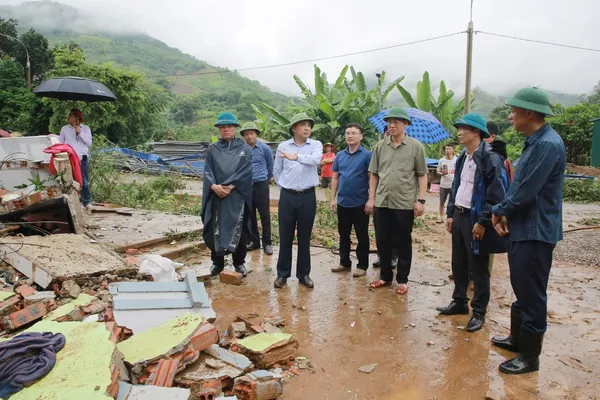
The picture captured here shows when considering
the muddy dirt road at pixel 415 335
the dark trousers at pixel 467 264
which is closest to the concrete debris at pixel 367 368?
the muddy dirt road at pixel 415 335

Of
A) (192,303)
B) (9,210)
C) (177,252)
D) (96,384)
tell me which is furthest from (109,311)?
(9,210)

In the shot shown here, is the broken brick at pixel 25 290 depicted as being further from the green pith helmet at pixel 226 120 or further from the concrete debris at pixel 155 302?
the green pith helmet at pixel 226 120

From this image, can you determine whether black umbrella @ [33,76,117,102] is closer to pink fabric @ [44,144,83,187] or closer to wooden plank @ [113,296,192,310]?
pink fabric @ [44,144,83,187]

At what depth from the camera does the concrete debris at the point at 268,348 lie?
3008 mm

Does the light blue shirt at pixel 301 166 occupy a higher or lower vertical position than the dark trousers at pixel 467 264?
higher

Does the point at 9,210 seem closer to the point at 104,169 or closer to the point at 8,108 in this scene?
the point at 104,169

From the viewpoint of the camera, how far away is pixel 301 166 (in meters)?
4.66

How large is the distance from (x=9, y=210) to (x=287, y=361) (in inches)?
160

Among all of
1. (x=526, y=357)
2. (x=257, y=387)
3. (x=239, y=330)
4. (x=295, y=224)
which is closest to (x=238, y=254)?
(x=295, y=224)

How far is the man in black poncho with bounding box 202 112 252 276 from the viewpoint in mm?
4887

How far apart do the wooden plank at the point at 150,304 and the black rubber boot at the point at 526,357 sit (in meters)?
2.51

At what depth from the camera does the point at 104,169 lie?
9.01m

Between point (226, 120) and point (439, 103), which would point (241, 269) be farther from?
point (439, 103)

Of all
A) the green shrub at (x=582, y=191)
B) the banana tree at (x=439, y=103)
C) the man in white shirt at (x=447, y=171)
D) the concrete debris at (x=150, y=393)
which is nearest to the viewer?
the concrete debris at (x=150, y=393)
